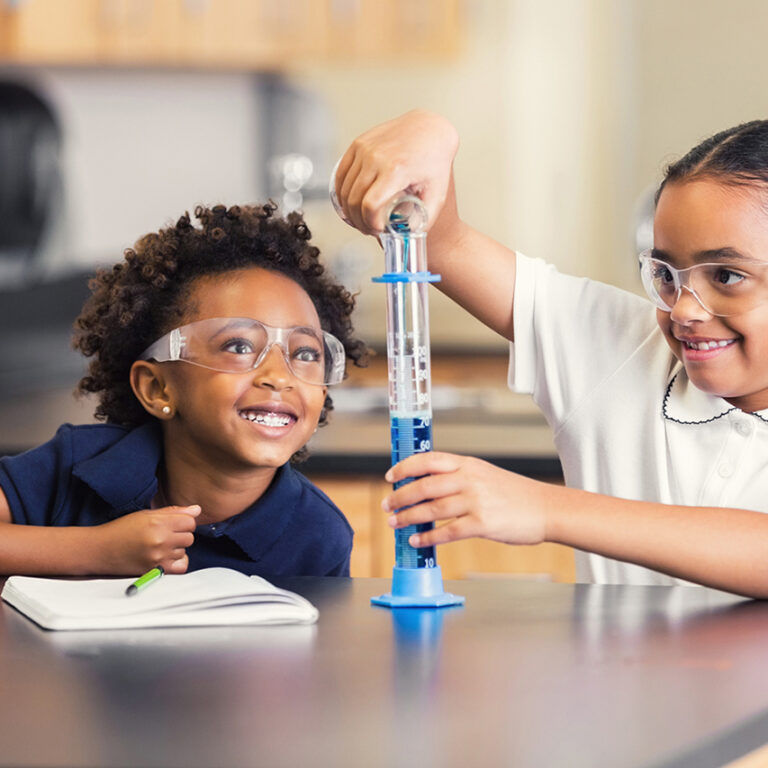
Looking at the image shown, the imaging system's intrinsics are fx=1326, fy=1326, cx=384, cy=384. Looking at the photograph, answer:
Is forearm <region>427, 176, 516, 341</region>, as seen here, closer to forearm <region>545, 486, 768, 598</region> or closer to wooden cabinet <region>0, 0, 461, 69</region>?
forearm <region>545, 486, 768, 598</region>

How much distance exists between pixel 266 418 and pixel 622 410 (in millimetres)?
412

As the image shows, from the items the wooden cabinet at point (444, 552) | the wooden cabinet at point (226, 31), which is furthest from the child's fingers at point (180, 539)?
the wooden cabinet at point (226, 31)

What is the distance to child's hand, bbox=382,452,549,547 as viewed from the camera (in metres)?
Result: 1.05

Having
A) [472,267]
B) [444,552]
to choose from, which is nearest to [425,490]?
[472,267]

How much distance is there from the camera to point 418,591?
1.11 meters

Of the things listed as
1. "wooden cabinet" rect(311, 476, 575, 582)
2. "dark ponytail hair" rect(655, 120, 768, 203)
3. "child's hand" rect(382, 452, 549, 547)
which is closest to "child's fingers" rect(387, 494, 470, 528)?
"child's hand" rect(382, 452, 549, 547)

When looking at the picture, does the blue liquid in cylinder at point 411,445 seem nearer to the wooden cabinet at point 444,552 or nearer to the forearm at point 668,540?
the forearm at point 668,540

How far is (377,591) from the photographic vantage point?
46.7 inches

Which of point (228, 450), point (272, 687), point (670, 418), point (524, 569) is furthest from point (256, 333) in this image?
point (524, 569)

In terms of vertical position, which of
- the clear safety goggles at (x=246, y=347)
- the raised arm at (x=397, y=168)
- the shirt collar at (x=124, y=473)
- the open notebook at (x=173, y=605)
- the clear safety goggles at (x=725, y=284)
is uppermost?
the raised arm at (x=397, y=168)

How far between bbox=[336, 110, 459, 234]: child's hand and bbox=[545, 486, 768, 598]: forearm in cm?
28

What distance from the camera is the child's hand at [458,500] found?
41.5 inches

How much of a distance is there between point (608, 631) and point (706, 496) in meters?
0.45

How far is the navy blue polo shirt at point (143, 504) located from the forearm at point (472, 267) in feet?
0.99
